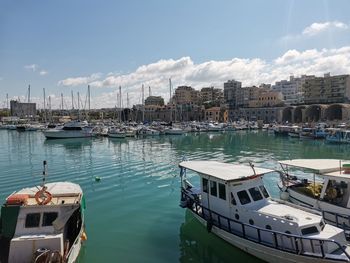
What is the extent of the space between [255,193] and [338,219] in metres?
4.37

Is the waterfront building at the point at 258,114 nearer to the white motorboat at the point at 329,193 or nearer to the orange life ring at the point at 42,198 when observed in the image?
the white motorboat at the point at 329,193

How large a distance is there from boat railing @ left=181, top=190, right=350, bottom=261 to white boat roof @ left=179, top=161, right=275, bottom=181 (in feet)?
6.19

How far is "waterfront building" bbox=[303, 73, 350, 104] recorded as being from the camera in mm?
181125

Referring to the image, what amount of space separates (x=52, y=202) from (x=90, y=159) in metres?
33.7

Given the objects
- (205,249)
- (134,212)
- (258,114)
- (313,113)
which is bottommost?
(205,249)

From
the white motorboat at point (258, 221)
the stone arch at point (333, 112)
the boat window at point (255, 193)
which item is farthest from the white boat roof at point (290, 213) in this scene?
the stone arch at point (333, 112)

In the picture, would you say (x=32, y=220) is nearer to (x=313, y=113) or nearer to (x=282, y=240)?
(x=282, y=240)

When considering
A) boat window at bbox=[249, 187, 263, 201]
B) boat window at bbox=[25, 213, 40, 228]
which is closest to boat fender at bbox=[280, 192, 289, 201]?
boat window at bbox=[249, 187, 263, 201]

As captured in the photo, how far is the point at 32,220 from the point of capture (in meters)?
13.3

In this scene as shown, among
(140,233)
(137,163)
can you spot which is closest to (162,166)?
(137,163)

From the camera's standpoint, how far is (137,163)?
43188 millimetres

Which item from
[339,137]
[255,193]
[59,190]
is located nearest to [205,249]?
[255,193]

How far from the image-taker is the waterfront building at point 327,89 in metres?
181

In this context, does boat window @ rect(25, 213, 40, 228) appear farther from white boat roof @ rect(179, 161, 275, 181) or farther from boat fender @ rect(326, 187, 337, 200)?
boat fender @ rect(326, 187, 337, 200)
